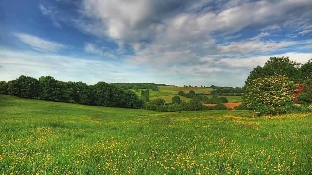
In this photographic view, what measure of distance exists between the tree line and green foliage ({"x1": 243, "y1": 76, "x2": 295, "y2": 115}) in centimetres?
7614

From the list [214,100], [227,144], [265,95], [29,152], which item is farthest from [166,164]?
[214,100]

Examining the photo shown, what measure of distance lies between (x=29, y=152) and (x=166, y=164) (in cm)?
600

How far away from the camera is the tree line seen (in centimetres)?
9881

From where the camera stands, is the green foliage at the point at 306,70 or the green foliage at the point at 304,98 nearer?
the green foliage at the point at 304,98

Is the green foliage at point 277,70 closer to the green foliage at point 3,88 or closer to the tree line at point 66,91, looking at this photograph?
the tree line at point 66,91

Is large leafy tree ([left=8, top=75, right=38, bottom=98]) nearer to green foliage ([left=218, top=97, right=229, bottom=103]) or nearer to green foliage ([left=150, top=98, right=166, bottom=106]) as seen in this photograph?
green foliage ([left=150, top=98, right=166, bottom=106])

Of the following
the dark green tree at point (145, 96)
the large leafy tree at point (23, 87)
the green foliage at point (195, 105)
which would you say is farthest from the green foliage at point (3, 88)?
the green foliage at point (195, 105)

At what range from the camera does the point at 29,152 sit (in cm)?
1100

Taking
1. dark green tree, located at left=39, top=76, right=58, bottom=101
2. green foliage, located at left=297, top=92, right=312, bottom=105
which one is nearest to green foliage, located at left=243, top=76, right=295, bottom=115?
green foliage, located at left=297, top=92, right=312, bottom=105

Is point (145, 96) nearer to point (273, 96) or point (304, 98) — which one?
point (304, 98)

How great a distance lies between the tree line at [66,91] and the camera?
9881 centimetres

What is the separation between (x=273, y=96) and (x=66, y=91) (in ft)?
271

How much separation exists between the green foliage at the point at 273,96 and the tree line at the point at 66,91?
76.1 m

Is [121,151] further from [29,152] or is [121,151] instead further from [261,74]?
[261,74]
